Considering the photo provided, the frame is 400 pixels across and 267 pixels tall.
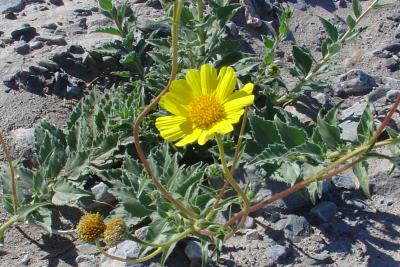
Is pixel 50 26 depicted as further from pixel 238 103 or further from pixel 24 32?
pixel 238 103

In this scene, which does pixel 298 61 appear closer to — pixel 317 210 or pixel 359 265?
pixel 317 210

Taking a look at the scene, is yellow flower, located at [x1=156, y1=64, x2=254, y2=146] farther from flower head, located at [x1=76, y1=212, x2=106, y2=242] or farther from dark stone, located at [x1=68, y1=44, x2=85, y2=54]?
dark stone, located at [x1=68, y1=44, x2=85, y2=54]

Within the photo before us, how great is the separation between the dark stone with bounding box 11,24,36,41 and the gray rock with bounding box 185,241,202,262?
8.29ft

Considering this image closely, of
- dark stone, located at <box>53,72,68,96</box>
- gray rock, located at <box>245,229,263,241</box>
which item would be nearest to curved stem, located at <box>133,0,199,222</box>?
gray rock, located at <box>245,229,263,241</box>

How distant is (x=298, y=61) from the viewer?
4348mm

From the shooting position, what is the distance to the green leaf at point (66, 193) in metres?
3.65

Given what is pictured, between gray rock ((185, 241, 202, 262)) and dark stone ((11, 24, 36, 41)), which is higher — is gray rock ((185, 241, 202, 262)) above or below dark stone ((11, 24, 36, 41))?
below

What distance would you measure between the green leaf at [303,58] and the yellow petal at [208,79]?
5.07 ft

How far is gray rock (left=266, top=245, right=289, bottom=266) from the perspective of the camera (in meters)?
3.51

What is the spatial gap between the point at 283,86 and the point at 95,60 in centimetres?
155

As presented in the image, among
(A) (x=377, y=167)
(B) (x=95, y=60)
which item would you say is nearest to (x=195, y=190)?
(A) (x=377, y=167)

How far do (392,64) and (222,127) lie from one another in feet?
9.92


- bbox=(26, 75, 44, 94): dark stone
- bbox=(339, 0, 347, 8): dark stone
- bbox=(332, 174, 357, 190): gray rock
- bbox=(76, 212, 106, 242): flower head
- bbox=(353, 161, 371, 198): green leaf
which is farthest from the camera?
bbox=(339, 0, 347, 8): dark stone

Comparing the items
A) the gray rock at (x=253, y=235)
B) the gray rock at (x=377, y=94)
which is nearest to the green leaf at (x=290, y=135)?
the gray rock at (x=253, y=235)
